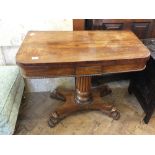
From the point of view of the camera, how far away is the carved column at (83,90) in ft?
4.37

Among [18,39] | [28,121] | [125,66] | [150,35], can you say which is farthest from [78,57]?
[150,35]

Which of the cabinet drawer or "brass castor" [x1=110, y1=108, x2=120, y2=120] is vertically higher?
the cabinet drawer

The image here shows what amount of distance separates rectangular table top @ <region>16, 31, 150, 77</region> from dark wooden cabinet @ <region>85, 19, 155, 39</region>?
0.67ft

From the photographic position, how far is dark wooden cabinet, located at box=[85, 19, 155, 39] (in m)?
1.41

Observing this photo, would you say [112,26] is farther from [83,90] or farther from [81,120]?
[81,120]

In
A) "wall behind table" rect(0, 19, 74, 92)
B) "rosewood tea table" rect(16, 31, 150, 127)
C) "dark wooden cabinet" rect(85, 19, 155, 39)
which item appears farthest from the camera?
"dark wooden cabinet" rect(85, 19, 155, 39)

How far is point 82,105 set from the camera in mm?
1437

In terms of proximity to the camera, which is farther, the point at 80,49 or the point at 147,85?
the point at 147,85

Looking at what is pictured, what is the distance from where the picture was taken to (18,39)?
4.47 feet

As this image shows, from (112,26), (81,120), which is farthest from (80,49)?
(81,120)

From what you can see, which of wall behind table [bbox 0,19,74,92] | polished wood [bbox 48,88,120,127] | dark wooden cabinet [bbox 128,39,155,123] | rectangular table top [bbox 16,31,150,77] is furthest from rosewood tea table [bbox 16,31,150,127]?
polished wood [bbox 48,88,120,127]

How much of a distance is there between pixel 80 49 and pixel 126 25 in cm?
64

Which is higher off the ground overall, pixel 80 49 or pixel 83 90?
pixel 80 49

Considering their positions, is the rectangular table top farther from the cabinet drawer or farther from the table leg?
the table leg
